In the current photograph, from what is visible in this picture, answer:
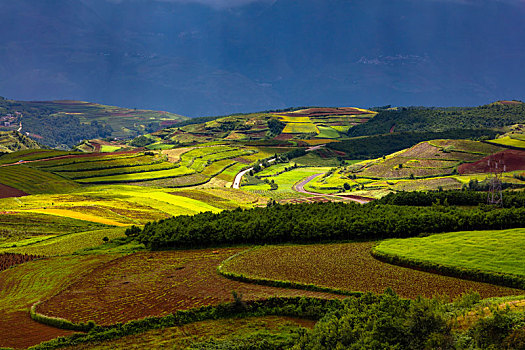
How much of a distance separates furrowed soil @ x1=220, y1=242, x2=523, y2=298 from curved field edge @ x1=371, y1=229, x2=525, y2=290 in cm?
97

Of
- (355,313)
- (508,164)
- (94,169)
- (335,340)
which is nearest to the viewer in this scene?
(335,340)

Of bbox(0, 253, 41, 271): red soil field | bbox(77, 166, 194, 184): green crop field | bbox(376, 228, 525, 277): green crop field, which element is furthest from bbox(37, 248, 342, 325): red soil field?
bbox(77, 166, 194, 184): green crop field

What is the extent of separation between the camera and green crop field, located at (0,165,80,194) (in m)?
158

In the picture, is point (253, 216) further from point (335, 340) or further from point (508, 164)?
point (508, 164)

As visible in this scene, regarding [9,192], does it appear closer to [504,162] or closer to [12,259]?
[12,259]

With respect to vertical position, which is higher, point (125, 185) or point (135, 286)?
point (125, 185)

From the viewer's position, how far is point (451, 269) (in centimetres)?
6056

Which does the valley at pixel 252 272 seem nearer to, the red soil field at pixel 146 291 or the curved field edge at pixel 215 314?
the curved field edge at pixel 215 314

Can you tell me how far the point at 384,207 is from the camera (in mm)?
94000

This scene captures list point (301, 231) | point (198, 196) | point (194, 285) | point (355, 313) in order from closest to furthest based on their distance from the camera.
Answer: point (355, 313), point (194, 285), point (301, 231), point (198, 196)

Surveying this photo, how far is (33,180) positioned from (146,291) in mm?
124244

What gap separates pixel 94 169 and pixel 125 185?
27828 mm

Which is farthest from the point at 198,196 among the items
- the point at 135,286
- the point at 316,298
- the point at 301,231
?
the point at 316,298

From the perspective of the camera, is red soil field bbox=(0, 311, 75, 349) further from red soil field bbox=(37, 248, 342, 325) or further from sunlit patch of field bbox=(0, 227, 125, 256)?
sunlit patch of field bbox=(0, 227, 125, 256)
